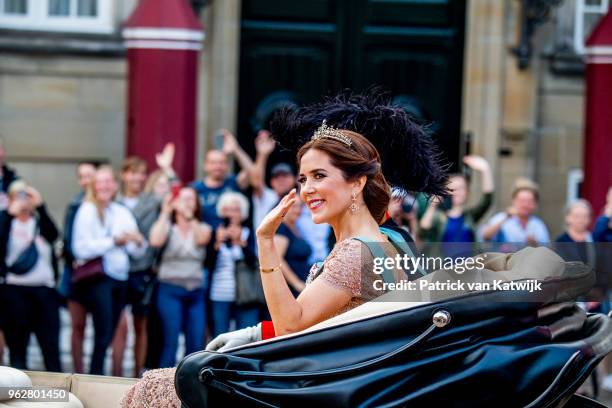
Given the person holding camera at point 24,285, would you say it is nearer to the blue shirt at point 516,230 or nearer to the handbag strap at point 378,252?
the blue shirt at point 516,230

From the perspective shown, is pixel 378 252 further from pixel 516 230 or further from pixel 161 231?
pixel 516 230

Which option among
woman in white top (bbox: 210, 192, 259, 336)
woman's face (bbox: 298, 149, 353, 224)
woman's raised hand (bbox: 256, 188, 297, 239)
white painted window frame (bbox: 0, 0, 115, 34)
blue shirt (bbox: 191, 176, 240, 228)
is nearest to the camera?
woman's raised hand (bbox: 256, 188, 297, 239)

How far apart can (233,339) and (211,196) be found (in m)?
6.30

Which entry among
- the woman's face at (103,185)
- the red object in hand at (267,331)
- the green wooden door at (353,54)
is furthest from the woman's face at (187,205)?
the red object in hand at (267,331)

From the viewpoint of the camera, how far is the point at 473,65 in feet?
45.5

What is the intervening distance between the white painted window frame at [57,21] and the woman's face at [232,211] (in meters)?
3.58

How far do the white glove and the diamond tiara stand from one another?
0.69 m

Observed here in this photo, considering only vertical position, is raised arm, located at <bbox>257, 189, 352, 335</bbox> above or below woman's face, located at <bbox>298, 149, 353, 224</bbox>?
below

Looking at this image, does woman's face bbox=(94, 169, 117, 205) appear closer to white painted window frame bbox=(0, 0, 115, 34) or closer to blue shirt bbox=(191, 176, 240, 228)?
blue shirt bbox=(191, 176, 240, 228)

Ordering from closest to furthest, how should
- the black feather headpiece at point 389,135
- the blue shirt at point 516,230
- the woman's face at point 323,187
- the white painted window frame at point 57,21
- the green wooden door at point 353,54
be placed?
1. the woman's face at point 323,187
2. the black feather headpiece at point 389,135
3. the blue shirt at point 516,230
4. the white painted window frame at point 57,21
5. the green wooden door at point 353,54

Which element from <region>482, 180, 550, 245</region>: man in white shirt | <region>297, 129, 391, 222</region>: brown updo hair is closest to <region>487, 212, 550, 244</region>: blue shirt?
<region>482, 180, 550, 245</region>: man in white shirt

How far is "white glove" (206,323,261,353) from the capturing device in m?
4.56

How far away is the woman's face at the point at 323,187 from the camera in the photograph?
486cm

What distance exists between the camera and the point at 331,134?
496cm
